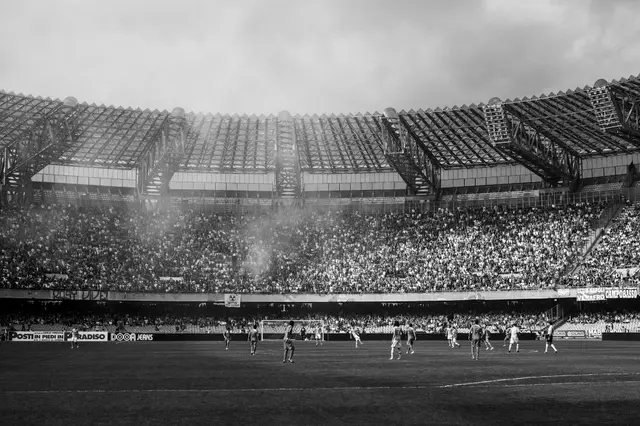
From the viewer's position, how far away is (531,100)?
61812 mm

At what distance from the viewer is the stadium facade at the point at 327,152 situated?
6500 cm

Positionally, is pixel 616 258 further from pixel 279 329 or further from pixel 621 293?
pixel 279 329

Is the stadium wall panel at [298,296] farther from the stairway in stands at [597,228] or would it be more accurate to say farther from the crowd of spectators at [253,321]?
the stairway in stands at [597,228]

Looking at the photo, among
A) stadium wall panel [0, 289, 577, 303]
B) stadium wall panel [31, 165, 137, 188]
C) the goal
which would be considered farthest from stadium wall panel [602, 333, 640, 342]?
stadium wall panel [31, 165, 137, 188]

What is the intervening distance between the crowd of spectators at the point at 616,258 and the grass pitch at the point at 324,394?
1446 inches

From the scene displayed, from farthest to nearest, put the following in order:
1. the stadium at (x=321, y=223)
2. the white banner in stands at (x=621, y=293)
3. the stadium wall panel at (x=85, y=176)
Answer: the stadium wall panel at (x=85, y=176) < the stadium at (x=321, y=223) < the white banner in stands at (x=621, y=293)

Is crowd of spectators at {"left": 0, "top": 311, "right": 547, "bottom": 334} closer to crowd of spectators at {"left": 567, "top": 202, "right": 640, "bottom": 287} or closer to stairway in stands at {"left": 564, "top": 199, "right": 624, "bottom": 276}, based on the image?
stairway in stands at {"left": 564, "top": 199, "right": 624, "bottom": 276}

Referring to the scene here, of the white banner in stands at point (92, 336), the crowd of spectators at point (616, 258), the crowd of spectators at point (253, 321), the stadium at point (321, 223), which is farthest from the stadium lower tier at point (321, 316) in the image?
the crowd of spectators at point (616, 258)

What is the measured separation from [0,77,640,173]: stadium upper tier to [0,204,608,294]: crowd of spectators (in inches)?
239

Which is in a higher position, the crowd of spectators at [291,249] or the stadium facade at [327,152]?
the stadium facade at [327,152]

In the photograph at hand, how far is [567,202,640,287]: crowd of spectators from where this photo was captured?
63.7m

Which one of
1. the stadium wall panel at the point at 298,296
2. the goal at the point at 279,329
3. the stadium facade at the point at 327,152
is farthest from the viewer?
the goal at the point at 279,329

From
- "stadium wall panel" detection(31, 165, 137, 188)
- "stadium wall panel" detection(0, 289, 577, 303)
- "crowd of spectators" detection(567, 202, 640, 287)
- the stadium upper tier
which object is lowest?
"stadium wall panel" detection(0, 289, 577, 303)

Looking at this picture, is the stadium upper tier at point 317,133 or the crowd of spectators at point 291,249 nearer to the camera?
the stadium upper tier at point 317,133
